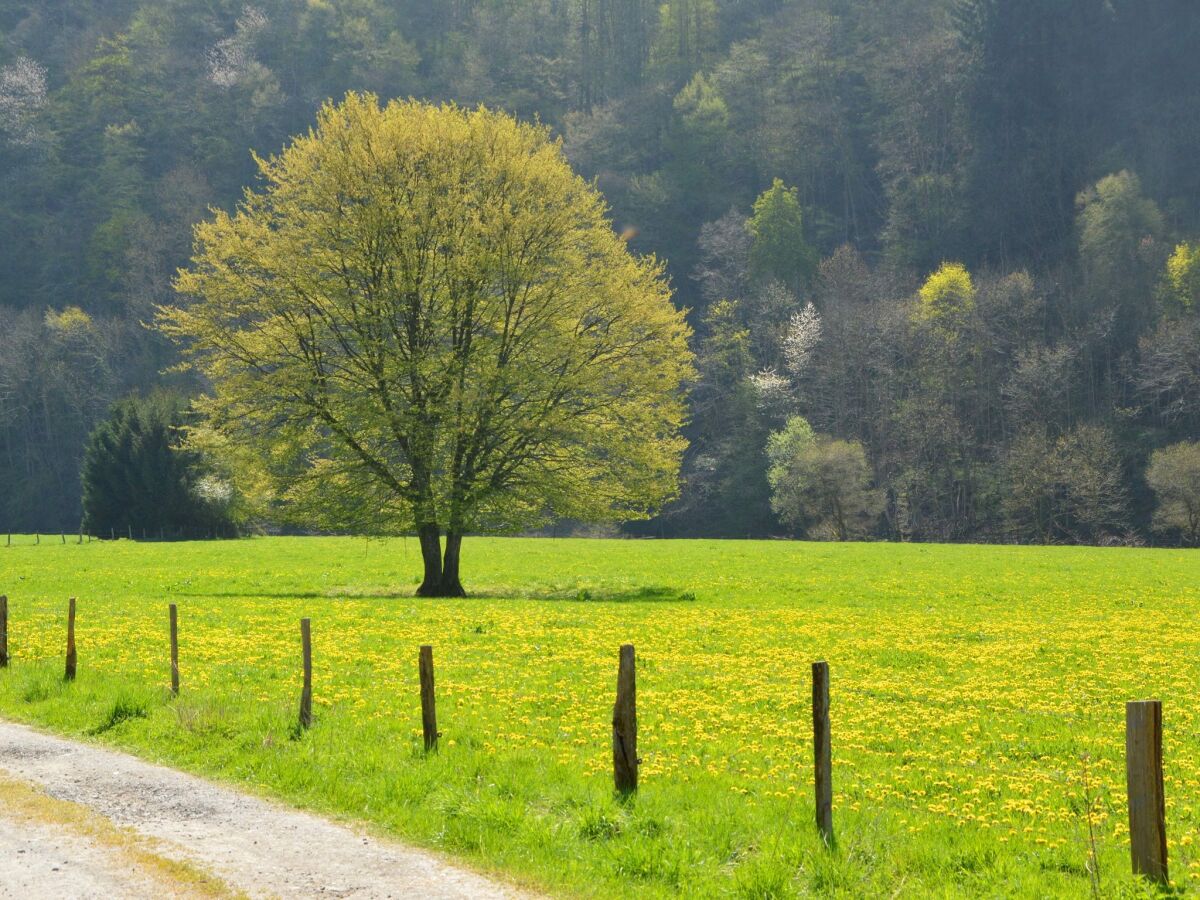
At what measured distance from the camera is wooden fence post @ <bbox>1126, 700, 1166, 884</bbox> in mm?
8125

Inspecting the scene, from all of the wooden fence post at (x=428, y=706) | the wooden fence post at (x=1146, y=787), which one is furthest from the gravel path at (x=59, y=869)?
the wooden fence post at (x=1146, y=787)

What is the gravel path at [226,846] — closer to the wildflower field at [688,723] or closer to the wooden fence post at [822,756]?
the wildflower field at [688,723]

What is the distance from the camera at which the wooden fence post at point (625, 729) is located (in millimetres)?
11250

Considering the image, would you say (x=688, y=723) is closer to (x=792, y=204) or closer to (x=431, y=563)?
(x=431, y=563)

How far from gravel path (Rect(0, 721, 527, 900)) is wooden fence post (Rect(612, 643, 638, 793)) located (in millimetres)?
2153

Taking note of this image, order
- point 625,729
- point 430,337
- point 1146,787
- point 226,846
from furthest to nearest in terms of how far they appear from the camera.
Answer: point 430,337 < point 625,729 < point 226,846 < point 1146,787

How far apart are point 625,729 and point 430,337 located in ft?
96.0

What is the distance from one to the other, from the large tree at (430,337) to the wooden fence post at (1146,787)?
95.6 ft

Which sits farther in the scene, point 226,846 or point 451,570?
point 451,570

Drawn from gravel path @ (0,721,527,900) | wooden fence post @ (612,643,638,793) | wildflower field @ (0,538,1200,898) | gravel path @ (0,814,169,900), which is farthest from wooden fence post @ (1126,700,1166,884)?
gravel path @ (0,814,169,900)

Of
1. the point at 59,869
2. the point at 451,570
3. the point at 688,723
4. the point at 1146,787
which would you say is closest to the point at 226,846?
the point at 59,869

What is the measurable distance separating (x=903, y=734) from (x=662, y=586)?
27.1m

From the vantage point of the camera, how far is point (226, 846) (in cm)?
1062

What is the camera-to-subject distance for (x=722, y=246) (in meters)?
136
